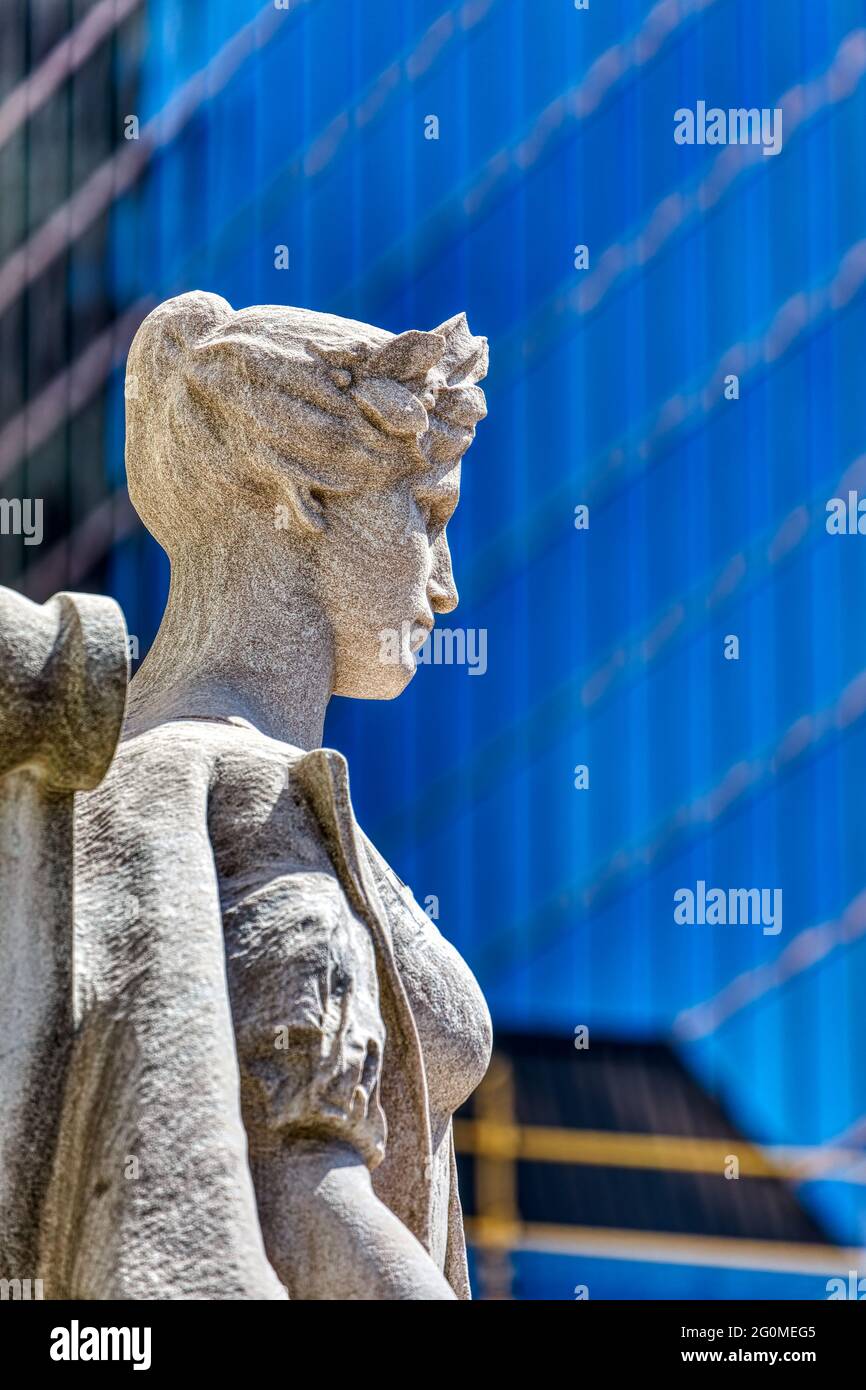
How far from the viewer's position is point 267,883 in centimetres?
519

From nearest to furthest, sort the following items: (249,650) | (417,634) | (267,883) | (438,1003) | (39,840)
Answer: (39,840) → (267,883) → (438,1003) → (249,650) → (417,634)

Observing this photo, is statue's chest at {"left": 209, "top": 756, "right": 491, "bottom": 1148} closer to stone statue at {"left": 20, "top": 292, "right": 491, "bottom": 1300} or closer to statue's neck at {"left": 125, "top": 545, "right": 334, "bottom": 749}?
stone statue at {"left": 20, "top": 292, "right": 491, "bottom": 1300}

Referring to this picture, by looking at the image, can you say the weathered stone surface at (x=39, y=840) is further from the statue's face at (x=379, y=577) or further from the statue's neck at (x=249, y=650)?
the statue's face at (x=379, y=577)

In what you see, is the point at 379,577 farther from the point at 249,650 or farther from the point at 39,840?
the point at 39,840

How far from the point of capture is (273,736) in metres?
5.80

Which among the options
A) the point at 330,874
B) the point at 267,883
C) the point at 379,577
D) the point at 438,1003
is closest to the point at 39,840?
the point at 267,883

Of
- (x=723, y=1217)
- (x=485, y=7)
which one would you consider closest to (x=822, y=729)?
(x=723, y=1217)

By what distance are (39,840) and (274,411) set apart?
1.48 m

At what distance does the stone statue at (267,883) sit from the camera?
471cm

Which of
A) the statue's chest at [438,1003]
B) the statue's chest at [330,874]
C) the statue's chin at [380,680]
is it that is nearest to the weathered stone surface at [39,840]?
the statue's chest at [330,874]

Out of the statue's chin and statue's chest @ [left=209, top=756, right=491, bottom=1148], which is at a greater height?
the statue's chin

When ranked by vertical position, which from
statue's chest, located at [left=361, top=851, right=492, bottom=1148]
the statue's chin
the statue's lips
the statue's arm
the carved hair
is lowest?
the statue's arm

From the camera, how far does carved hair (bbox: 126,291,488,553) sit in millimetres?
5992

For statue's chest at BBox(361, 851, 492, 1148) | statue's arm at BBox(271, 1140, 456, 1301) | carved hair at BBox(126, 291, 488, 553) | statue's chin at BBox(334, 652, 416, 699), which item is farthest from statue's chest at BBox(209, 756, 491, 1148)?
carved hair at BBox(126, 291, 488, 553)
